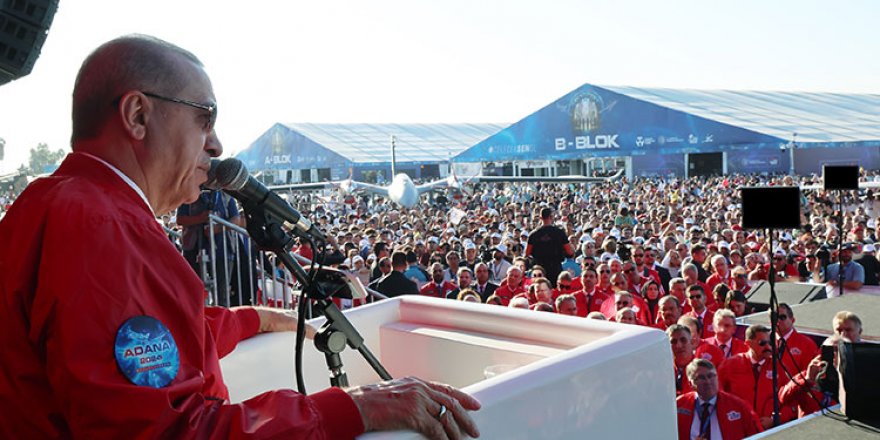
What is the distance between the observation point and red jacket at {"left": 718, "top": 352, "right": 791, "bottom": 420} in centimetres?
677

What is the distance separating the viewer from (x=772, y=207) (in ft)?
20.3

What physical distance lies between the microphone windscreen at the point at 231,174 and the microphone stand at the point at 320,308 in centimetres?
12

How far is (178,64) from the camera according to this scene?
149 centimetres

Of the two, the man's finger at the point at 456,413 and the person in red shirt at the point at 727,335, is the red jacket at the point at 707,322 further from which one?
the man's finger at the point at 456,413

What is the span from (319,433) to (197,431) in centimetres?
20

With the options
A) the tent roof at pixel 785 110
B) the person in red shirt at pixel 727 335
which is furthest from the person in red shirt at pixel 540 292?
the tent roof at pixel 785 110

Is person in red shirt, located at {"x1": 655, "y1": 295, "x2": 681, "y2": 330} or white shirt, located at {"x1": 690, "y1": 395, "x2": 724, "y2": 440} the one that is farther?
person in red shirt, located at {"x1": 655, "y1": 295, "x2": 681, "y2": 330}

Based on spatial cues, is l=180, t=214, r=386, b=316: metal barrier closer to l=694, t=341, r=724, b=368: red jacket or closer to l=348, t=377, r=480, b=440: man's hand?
l=694, t=341, r=724, b=368: red jacket

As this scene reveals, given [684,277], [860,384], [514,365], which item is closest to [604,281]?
[684,277]

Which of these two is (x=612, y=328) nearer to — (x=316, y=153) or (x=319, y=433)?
(x=319, y=433)

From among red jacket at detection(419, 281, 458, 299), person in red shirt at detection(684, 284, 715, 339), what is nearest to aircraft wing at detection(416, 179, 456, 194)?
red jacket at detection(419, 281, 458, 299)

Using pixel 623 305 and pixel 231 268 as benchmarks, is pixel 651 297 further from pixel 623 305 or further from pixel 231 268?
pixel 231 268

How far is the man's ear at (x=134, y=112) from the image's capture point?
1419 mm

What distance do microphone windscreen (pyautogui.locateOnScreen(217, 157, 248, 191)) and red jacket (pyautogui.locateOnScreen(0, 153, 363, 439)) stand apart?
1.26ft
